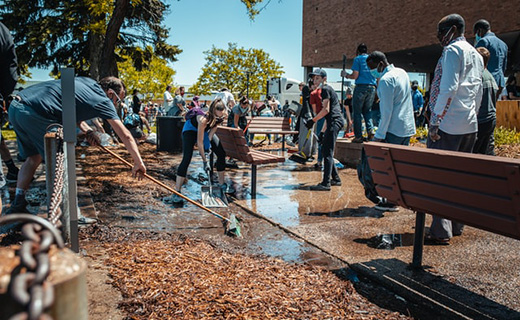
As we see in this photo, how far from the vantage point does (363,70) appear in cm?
908

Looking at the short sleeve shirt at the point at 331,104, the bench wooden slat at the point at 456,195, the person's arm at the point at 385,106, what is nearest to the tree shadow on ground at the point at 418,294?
the bench wooden slat at the point at 456,195

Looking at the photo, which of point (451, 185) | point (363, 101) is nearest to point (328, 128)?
point (363, 101)

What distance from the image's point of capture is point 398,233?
4.94 meters

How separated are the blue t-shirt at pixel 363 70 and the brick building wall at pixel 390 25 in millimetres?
13815

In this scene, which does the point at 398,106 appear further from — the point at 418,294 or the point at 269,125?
the point at 269,125

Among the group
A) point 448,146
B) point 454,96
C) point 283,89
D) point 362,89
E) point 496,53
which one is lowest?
point 448,146

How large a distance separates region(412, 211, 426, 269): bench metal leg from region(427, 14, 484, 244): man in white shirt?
78cm

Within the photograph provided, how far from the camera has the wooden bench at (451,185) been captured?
2.81m

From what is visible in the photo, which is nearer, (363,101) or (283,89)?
(363,101)

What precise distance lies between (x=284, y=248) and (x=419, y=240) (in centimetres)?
133

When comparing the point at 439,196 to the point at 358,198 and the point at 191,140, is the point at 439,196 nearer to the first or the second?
the point at 358,198

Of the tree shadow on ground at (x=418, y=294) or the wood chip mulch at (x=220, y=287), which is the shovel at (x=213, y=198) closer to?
the wood chip mulch at (x=220, y=287)

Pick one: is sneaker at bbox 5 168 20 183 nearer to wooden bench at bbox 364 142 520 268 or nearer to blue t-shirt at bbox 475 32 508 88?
wooden bench at bbox 364 142 520 268

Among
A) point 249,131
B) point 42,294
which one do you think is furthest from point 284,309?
point 249,131
